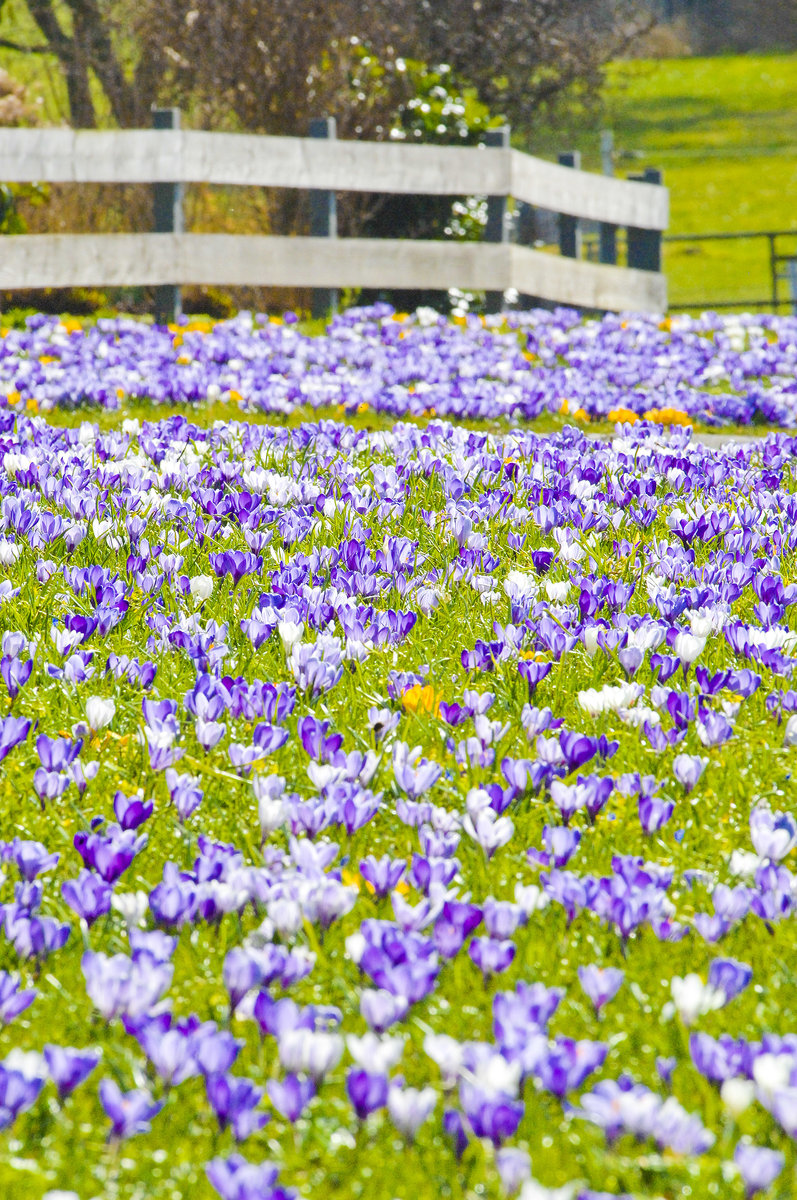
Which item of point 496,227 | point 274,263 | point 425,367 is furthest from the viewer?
point 496,227

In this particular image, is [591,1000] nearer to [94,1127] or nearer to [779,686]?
[94,1127]

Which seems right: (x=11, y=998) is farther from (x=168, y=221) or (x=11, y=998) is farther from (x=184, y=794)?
(x=168, y=221)

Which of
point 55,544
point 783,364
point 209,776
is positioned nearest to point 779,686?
point 209,776

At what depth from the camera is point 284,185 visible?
11.2m

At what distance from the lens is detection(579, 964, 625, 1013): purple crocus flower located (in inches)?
63.8

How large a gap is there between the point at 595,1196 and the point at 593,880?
0.63 m

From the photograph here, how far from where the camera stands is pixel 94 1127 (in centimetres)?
149

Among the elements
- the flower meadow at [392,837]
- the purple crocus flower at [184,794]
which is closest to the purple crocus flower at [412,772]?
the flower meadow at [392,837]

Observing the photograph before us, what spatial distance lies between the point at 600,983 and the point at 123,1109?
0.58 m

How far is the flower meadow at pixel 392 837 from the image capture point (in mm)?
1436

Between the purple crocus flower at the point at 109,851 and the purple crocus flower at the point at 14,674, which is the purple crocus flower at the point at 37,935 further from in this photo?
the purple crocus flower at the point at 14,674

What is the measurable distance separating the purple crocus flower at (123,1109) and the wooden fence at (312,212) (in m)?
9.32

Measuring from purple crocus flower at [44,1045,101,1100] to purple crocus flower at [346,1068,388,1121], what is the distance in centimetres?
27

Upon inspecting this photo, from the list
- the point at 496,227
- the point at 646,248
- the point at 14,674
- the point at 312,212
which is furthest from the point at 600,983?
the point at 646,248
